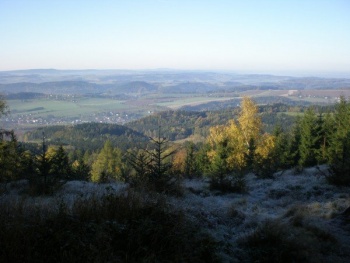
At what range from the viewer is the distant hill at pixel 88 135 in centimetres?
11577

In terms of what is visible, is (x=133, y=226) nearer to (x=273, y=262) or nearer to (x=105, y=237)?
(x=105, y=237)

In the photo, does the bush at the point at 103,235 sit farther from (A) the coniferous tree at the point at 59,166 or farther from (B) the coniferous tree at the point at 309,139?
(B) the coniferous tree at the point at 309,139

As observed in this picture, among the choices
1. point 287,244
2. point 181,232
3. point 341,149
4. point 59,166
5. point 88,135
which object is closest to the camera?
point 181,232

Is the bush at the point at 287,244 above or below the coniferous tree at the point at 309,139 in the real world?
above

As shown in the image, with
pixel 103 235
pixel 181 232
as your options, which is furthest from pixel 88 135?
pixel 103 235

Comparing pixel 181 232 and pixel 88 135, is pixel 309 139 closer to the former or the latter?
pixel 181 232

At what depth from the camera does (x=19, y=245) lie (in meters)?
4.11

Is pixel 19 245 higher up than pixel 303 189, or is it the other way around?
pixel 19 245

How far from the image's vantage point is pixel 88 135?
430 feet

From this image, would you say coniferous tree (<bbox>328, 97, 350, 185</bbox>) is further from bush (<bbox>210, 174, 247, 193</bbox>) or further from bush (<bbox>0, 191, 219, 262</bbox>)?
bush (<bbox>0, 191, 219, 262</bbox>)

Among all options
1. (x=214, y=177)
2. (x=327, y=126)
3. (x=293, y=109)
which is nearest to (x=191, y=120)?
(x=293, y=109)

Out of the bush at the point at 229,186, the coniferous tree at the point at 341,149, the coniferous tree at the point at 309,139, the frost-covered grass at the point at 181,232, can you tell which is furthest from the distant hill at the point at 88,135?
the frost-covered grass at the point at 181,232

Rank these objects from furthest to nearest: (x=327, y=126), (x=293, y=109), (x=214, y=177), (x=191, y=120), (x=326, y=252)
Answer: (x=191, y=120)
(x=293, y=109)
(x=327, y=126)
(x=214, y=177)
(x=326, y=252)

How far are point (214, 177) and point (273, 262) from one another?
835 cm
